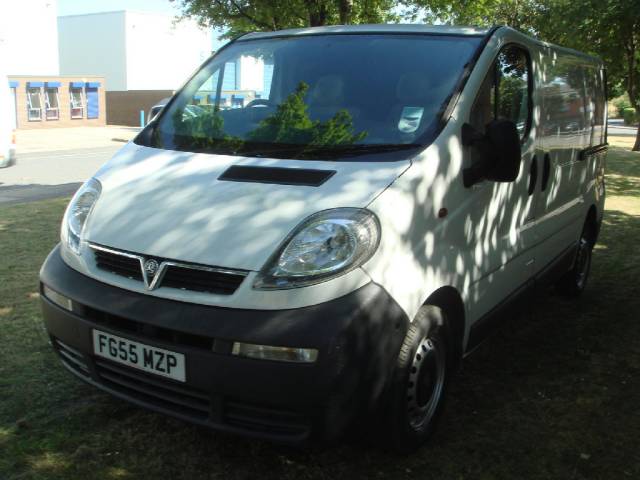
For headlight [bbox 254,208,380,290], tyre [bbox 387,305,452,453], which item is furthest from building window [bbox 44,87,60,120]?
headlight [bbox 254,208,380,290]

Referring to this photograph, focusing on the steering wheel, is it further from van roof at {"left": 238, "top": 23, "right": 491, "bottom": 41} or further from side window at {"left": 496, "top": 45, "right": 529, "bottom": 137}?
side window at {"left": 496, "top": 45, "right": 529, "bottom": 137}

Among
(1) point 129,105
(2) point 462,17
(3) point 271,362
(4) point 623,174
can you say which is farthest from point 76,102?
(3) point 271,362

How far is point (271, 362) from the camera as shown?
243 centimetres

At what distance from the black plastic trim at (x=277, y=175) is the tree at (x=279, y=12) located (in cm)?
852

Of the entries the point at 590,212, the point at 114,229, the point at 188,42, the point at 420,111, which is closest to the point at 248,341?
the point at 114,229

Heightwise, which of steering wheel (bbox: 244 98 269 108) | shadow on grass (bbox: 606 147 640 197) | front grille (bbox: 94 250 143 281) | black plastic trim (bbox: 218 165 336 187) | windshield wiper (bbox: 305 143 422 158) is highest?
steering wheel (bbox: 244 98 269 108)

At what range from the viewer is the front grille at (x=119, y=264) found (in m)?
2.75

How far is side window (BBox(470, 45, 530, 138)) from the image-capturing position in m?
3.39

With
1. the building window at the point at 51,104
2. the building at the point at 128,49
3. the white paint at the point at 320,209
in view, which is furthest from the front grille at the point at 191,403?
the building at the point at 128,49

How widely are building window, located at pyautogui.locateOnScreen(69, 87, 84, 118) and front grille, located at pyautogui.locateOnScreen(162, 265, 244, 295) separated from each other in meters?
40.6

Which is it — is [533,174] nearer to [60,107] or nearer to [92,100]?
[60,107]

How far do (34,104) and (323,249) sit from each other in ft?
128

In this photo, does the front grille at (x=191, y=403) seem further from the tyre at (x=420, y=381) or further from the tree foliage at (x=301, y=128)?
the tree foliage at (x=301, y=128)

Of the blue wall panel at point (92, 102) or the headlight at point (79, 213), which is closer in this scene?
the headlight at point (79, 213)
